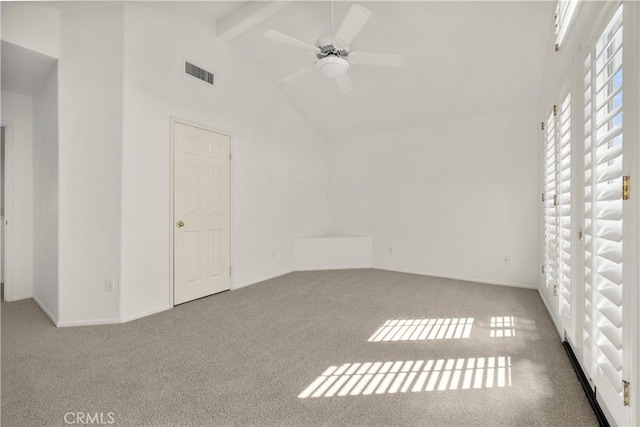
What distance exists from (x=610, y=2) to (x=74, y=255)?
4.09 metres

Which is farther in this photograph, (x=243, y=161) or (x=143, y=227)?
(x=243, y=161)

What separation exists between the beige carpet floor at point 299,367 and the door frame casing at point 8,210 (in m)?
0.27

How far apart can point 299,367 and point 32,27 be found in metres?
3.65

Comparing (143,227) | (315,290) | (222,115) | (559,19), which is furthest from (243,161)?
(559,19)

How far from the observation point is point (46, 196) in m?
3.02

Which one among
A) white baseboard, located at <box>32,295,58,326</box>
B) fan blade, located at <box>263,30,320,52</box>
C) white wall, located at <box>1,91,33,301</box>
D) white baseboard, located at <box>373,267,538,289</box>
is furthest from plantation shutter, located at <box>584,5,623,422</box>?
white wall, located at <box>1,91,33,301</box>

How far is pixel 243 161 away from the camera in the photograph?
412cm

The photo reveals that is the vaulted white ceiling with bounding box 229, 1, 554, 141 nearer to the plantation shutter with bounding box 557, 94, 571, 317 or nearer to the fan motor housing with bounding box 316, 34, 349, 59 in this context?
the fan motor housing with bounding box 316, 34, 349, 59

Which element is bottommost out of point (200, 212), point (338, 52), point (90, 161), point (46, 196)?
point (200, 212)

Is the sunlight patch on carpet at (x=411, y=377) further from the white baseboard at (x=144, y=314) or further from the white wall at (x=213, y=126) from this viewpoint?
the white wall at (x=213, y=126)

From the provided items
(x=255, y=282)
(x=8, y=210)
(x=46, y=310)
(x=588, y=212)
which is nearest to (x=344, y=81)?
(x=588, y=212)

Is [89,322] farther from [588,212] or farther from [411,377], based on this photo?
[588,212]

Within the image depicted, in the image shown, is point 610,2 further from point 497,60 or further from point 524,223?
point 524,223

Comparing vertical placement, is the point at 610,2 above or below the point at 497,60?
below
